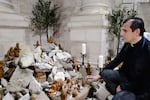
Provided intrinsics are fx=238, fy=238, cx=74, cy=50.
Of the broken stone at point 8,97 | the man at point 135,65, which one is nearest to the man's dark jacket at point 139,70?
the man at point 135,65

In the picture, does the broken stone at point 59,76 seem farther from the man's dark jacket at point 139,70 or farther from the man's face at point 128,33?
the man's face at point 128,33

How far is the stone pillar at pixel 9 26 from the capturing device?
13.1 ft

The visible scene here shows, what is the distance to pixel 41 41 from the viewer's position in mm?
4930

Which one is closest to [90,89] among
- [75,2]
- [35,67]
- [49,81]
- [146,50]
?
[49,81]

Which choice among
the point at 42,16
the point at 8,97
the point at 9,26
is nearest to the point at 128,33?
the point at 8,97

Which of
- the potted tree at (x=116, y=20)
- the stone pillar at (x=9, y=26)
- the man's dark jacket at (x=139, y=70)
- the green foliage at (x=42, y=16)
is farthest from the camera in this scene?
the green foliage at (x=42, y=16)

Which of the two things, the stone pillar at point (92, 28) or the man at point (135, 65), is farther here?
the stone pillar at point (92, 28)

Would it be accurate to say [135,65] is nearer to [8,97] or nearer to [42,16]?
[8,97]

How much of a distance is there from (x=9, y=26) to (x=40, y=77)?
1410mm

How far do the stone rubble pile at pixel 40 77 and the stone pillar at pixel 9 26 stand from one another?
609 millimetres

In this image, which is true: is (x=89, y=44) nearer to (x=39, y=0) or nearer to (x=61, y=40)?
(x=61, y=40)

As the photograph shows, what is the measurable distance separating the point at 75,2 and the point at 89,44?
972 millimetres

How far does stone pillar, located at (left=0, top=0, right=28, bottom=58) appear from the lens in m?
4.01

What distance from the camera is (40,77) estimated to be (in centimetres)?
314
